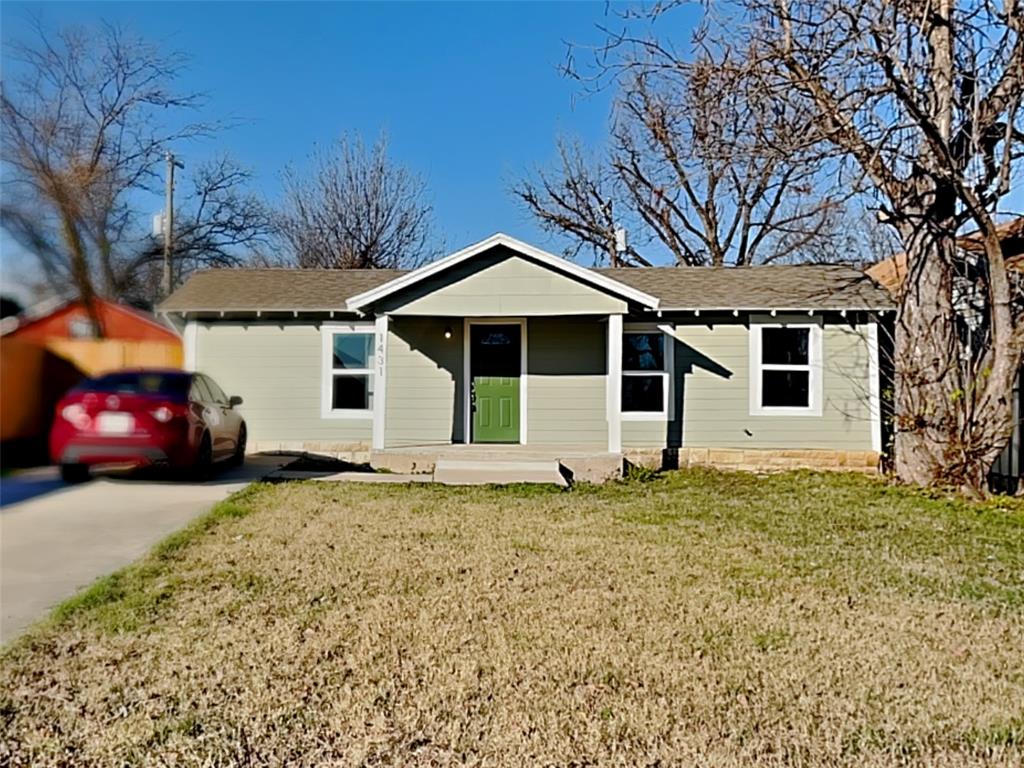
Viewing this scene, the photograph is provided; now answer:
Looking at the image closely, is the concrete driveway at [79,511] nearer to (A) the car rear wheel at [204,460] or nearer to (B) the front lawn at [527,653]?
(A) the car rear wheel at [204,460]

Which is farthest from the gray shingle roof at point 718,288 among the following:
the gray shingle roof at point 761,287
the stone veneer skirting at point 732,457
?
the stone veneer skirting at point 732,457

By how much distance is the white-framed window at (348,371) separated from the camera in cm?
1110

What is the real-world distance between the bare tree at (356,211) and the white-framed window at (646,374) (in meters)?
3.92

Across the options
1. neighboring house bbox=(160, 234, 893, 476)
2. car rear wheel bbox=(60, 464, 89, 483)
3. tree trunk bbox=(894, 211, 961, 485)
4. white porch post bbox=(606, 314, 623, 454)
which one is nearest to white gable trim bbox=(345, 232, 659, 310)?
neighboring house bbox=(160, 234, 893, 476)

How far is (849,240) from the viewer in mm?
21266

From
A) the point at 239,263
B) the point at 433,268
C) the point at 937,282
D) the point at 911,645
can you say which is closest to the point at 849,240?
the point at 937,282

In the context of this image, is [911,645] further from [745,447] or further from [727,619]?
[745,447]

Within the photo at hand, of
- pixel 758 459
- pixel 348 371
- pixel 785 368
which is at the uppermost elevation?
pixel 785 368

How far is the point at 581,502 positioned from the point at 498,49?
266 inches

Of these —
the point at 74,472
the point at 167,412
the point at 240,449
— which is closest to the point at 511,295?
the point at 240,449

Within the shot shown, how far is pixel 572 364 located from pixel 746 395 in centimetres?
280

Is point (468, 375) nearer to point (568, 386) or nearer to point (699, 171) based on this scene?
point (568, 386)

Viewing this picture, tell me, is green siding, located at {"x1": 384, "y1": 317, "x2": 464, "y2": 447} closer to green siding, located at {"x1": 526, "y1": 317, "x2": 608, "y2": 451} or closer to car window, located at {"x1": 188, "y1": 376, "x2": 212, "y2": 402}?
green siding, located at {"x1": 526, "y1": 317, "x2": 608, "y2": 451}

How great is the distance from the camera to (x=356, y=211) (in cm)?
666
